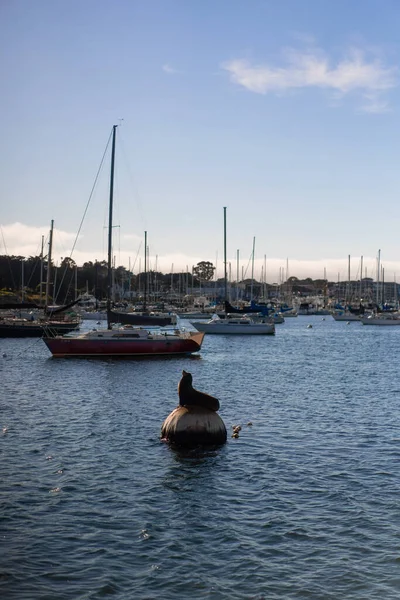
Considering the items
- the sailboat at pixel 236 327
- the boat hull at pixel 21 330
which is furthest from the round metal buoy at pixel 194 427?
the sailboat at pixel 236 327

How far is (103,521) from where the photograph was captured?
16.7m

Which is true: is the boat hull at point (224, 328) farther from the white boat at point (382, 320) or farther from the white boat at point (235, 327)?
the white boat at point (382, 320)

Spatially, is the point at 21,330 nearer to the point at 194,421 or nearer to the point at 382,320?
the point at 194,421

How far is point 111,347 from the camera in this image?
55875mm

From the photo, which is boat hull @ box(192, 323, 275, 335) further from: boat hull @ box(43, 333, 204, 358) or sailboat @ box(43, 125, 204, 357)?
boat hull @ box(43, 333, 204, 358)

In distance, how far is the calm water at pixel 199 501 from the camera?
Answer: 1366cm

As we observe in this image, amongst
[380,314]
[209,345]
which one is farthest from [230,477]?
[380,314]

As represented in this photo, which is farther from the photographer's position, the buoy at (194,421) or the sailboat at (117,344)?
the sailboat at (117,344)

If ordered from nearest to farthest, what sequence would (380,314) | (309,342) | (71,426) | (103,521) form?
(103,521), (71,426), (309,342), (380,314)

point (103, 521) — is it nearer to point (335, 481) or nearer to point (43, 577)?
point (43, 577)

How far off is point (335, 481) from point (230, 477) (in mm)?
2890

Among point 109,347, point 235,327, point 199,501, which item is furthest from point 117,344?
point 235,327

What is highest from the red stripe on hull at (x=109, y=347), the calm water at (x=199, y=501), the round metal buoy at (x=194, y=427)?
the red stripe on hull at (x=109, y=347)

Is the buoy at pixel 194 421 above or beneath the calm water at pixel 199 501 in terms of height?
above
